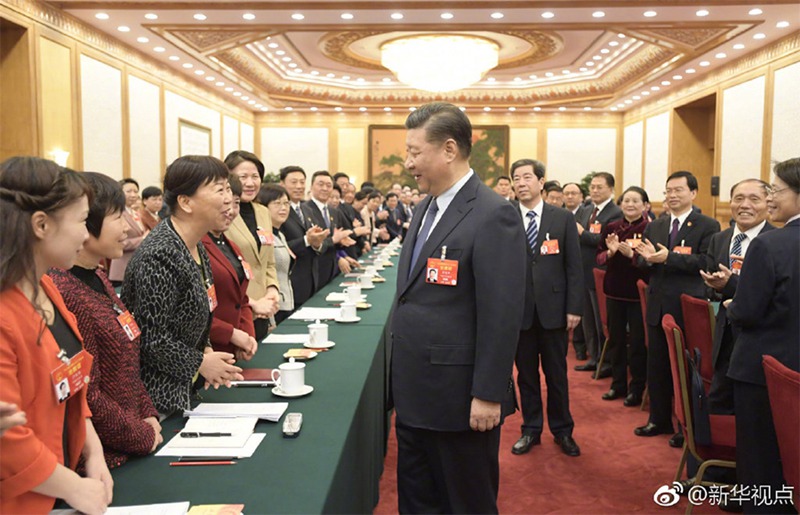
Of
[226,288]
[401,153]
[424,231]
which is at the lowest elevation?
[226,288]

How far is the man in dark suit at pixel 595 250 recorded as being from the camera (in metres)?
5.63

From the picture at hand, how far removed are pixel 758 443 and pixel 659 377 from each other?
1.46 metres

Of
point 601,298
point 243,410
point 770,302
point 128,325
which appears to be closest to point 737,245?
point 770,302

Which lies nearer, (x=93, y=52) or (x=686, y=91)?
(x=93, y=52)

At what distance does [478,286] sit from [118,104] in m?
9.24

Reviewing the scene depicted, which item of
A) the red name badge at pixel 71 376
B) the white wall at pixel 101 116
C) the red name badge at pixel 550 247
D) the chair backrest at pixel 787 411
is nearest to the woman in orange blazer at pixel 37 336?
the red name badge at pixel 71 376

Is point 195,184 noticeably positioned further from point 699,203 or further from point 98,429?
point 699,203

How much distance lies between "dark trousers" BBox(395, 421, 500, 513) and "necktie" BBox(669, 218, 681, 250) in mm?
2511

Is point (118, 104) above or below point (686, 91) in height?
below

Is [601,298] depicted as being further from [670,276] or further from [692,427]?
[692,427]

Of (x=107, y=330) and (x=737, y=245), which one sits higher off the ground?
(x=737, y=245)

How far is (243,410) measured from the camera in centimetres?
186

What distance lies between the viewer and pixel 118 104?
9523 millimetres

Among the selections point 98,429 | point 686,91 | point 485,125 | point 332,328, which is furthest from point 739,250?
point 485,125
